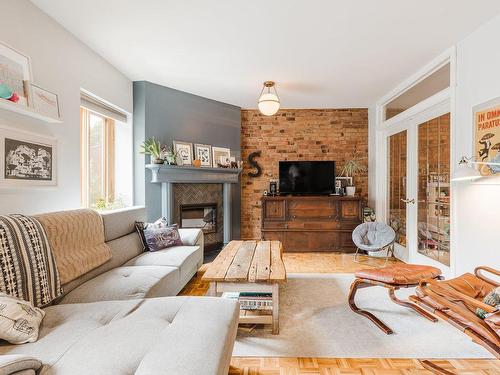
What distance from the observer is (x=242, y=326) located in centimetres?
233

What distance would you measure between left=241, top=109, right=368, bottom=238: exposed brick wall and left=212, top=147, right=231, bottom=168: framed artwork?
1.80 feet

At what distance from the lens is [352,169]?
530 centimetres

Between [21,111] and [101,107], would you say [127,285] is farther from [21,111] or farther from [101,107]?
[101,107]

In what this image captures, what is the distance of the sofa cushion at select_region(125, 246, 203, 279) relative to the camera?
108 inches

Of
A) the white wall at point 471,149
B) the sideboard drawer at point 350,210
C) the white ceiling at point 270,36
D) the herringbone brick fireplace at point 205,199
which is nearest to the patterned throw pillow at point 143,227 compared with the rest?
the herringbone brick fireplace at point 205,199


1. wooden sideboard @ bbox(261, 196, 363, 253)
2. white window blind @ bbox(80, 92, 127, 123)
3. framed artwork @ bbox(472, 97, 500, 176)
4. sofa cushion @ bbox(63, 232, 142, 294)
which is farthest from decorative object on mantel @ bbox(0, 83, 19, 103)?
framed artwork @ bbox(472, 97, 500, 176)

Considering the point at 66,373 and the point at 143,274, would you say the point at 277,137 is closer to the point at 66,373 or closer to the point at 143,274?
the point at 143,274

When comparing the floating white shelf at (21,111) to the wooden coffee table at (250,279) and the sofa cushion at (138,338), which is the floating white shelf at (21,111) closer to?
the sofa cushion at (138,338)

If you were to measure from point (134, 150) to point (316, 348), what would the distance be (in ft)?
11.1

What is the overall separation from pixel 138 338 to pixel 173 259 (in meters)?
1.54

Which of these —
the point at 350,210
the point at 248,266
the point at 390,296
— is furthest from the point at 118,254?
the point at 350,210

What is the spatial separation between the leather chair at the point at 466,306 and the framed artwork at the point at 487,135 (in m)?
0.97

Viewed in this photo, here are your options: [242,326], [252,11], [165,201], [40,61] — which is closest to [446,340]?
[242,326]

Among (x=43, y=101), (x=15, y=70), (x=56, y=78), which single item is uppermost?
(x=56, y=78)
